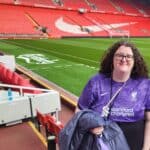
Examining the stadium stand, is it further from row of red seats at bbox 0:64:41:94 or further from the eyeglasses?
the eyeglasses

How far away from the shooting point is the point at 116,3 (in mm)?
49000

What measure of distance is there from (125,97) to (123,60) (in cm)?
32

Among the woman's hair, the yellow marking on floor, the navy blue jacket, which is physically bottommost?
the yellow marking on floor

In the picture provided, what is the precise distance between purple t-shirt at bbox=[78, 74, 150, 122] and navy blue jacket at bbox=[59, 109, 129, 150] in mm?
275

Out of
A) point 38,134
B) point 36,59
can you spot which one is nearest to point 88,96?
point 38,134

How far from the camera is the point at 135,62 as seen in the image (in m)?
2.97

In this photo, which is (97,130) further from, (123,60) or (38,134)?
(38,134)

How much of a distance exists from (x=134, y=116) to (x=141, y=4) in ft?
171

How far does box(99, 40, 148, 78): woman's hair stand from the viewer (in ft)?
9.67

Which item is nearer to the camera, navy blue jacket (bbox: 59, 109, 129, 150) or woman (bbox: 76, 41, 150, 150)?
navy blue jacket (bbox: 59, 109, 129, 150)

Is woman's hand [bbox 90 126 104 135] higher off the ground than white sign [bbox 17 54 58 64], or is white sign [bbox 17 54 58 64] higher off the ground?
woman's hand [bbox 90 126 104 135]

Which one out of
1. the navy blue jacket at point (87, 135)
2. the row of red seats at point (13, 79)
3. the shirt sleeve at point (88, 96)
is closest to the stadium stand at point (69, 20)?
the row of red seats at point (13, 79)

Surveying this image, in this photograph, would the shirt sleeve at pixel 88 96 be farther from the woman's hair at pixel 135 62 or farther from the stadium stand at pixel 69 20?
the stadium stand at pixel 69 20

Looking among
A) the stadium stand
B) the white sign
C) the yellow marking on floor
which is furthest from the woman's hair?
the stadium stand
